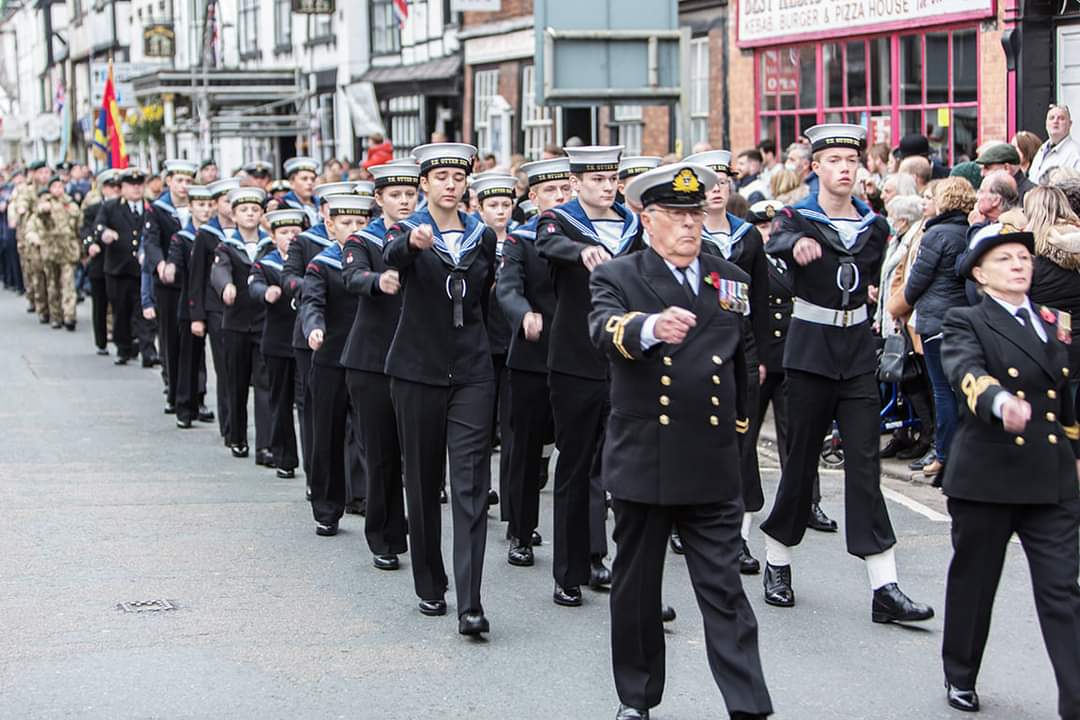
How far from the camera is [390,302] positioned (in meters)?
8.93

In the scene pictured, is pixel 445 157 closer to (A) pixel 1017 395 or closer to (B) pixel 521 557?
(B) pixel 521 557

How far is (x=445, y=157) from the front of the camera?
7953 mm

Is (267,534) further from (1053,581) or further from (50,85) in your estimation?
(50,85)

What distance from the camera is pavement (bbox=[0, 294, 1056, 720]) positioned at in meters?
6.69

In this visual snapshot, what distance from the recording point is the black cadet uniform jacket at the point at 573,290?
317 inches

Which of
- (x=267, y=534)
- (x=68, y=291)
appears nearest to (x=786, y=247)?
(x=267, y=534)

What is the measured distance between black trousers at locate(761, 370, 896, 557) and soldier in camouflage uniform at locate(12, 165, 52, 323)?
17638 mm

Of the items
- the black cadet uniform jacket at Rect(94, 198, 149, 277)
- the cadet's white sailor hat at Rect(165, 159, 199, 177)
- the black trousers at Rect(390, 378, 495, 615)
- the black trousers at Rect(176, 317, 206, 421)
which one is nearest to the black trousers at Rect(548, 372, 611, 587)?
the black trousers at Rect(390, 378, 495, 615)

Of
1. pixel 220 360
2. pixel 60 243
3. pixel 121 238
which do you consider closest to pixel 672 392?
pixel 220 360

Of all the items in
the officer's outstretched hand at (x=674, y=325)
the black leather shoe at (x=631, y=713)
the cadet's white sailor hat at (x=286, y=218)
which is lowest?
the black leather shoe at (x=631, y=713)

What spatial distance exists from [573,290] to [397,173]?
1190 mm

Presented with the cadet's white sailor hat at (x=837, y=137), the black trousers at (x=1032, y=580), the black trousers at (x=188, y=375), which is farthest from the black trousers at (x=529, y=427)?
the black trousers at (x=188, y=375)

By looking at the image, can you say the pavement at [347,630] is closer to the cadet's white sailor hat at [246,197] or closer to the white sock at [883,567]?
the white sock at [883,567]

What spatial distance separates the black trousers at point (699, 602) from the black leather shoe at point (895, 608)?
180cm
